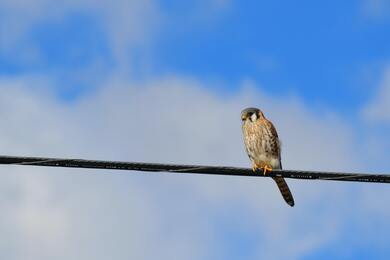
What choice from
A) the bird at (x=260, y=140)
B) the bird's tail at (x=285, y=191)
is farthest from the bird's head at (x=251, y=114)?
the bird's tail at (x=285, y=191)

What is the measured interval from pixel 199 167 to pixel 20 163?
197 cm

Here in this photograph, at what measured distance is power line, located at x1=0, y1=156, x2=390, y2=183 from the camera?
11469mm

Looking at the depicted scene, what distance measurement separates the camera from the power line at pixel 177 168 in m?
11.5

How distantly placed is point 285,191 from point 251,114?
1.78 m

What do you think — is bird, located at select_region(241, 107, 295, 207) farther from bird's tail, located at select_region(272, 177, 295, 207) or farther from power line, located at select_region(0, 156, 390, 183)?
power line, located at select_region(0, 156, 390, 183)

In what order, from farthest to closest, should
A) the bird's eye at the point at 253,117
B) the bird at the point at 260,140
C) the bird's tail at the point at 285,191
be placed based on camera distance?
the bird's eye at the point at 253,117
the bird at the point at 260,140
the bird's tail at the point at 285,191

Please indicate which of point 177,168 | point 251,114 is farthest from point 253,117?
point 177,168

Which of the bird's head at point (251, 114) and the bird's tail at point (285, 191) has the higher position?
the bird's head at point (251, 114)

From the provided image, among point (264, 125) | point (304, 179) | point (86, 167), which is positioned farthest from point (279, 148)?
point (86, 167)

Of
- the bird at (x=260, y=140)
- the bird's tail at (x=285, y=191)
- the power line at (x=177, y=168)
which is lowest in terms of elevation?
the power line at (x=177, y=168)

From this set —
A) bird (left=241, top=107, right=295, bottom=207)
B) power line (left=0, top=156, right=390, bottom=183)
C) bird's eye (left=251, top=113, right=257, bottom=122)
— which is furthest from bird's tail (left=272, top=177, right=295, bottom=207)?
power line (left=0, top=156, right=390, bottom=183)

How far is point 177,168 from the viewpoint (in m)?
11.8

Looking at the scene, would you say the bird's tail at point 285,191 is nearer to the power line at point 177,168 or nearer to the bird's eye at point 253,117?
the bird's eye at point 253,117

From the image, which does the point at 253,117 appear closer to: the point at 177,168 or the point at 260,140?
the point at 260,140
